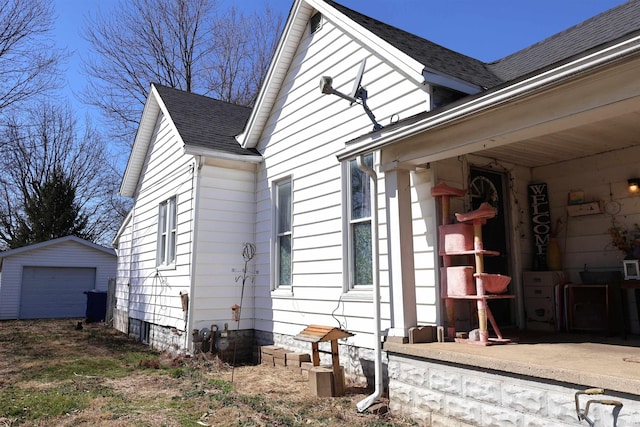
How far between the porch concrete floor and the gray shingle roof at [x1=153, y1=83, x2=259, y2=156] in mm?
5135

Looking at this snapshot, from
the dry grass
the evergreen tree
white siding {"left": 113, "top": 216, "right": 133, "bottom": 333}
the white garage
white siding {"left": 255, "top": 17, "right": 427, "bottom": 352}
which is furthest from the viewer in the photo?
the evergreen tree

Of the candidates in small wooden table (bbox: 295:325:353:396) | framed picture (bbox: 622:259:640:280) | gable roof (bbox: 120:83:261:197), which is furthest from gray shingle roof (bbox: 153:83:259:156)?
framed picture (bbox: 622:259:640:280)

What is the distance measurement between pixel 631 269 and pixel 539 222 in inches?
48.8

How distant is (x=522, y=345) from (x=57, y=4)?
1803 cm

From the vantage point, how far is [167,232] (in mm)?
9383

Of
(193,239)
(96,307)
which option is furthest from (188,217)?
(96,307)

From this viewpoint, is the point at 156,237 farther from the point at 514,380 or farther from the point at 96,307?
the point at 514,380

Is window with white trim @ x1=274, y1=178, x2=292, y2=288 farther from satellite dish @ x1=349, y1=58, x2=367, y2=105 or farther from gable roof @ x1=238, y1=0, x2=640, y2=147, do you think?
satellite dish @ x1=349, y1=58, x2=367, y2=105

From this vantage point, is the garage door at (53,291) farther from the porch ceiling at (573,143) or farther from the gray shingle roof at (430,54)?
the porch ceiling at (573,143)

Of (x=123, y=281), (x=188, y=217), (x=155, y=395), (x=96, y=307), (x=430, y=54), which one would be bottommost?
(x=155, y=395)

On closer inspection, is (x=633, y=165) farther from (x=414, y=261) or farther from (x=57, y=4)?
(x=57, y=4)

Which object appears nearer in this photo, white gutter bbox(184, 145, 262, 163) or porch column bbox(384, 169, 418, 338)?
porch column bbox(384, 169, 418, 338)

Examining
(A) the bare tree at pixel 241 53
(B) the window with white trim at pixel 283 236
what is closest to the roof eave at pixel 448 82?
(B) the window with white trim at pixel 283 236

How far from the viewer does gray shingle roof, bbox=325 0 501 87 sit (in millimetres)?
5371
